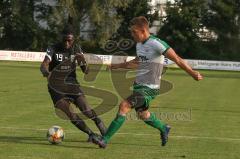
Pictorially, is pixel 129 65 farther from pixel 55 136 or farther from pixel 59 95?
pixel 55 136

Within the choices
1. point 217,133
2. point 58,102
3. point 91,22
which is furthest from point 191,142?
point 91,22

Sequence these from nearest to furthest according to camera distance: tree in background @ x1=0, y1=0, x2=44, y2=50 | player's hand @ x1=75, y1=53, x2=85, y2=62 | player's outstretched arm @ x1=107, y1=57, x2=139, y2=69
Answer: player's outstretched arm @ x1=107, y1=57, x2=139, y2=69 → player's hand @ x1=75, y1=53, x2=85, y2=62 → tree in background @ x1=0, y1=0, x2=44, y2=50

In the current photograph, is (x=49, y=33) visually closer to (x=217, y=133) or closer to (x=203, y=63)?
(x=203, y=63)

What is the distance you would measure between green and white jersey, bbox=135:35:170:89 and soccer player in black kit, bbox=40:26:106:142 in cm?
128

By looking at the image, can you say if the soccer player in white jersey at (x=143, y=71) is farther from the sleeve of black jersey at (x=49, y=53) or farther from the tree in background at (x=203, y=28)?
the tree in background at (x=203, y=28)

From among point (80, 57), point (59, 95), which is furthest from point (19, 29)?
point (59, 95)

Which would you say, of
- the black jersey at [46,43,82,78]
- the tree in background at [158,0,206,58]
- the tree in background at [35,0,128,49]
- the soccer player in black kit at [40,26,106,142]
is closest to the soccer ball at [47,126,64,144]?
the soccer player in black kit at [40,26,106,142]

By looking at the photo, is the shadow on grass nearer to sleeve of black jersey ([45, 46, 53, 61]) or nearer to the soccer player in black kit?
the soccer player in black kit

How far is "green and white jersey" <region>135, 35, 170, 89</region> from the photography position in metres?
10.8

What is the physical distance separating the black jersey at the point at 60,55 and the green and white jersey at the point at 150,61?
4.54 ft

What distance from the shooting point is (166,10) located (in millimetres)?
79250

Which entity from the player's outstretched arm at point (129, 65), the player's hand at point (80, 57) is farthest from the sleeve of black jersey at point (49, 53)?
the player's outstretched arm at point (129, 65)

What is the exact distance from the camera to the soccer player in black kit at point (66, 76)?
1162cm

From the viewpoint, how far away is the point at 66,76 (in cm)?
1185
